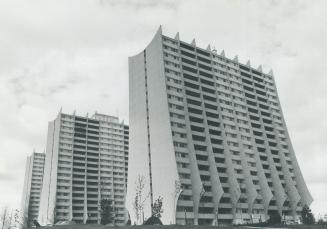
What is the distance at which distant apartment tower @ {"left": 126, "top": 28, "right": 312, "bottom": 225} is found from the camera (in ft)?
342

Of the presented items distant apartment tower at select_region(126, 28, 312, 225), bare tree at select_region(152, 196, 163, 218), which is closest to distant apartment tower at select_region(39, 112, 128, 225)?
distant apartment tower at select_region(126, 28, 312, 225)

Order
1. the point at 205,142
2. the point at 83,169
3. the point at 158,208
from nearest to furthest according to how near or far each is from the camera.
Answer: the point at 158,208 → the point at 205,142 → the point at 83,169

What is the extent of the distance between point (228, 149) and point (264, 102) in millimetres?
33439

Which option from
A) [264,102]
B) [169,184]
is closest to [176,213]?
[169,184]

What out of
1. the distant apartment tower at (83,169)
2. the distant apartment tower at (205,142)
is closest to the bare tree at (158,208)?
the distant apartment tower at (205,142)

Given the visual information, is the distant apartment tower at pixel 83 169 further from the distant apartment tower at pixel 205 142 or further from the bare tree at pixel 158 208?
the bare tree at pixel 158 208

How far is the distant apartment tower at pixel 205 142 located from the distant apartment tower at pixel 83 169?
52631 mm

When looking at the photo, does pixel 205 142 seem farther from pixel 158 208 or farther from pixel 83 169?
pixel 83 169

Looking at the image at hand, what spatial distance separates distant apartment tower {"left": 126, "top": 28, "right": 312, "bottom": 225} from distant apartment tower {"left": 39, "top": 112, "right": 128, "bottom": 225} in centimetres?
5263

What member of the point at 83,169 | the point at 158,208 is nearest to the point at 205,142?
the point at 158,208

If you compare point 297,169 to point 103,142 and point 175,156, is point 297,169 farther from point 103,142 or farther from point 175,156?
point 103,142

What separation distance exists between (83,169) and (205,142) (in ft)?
240

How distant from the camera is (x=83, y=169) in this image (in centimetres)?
16675

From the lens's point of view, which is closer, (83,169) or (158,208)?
(158,208)
